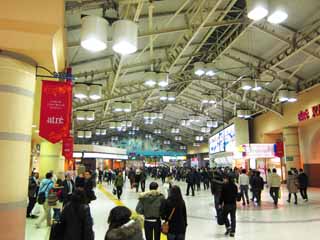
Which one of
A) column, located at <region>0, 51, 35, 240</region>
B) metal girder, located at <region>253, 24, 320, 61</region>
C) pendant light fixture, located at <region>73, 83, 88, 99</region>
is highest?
metal girder, located at <region>253, 24, 320, 61</region>

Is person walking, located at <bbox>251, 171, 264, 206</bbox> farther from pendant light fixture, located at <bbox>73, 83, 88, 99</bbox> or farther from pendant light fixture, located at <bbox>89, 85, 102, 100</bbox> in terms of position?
pendant light fixture, located at <bbox>73, 83, 88, 99</bbox>

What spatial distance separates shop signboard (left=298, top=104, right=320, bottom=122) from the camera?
60.3ft

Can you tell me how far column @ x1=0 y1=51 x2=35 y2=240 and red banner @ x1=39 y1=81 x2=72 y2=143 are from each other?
31 centimetres

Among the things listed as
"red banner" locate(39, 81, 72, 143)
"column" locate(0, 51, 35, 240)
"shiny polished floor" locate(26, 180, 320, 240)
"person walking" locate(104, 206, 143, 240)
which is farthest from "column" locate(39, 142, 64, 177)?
"person walking" locate(104, 206, 143, 240)

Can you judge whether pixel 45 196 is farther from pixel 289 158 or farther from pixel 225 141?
pixel 225 141

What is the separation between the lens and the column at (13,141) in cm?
491

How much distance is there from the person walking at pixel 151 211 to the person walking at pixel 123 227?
2.38m

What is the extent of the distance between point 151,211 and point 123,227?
2552 mm

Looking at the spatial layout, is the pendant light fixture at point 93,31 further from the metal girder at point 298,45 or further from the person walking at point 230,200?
the metal girder at point 298,45

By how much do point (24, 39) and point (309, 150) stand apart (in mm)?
21843

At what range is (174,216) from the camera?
15.6 ft

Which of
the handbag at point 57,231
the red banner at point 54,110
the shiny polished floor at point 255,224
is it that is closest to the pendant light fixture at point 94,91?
the shiny polished floor at point 255,224

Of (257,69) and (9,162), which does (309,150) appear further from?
(9,162)

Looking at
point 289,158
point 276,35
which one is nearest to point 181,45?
point 276,35
